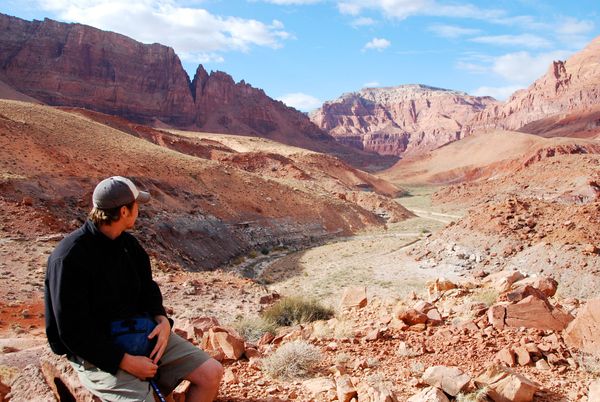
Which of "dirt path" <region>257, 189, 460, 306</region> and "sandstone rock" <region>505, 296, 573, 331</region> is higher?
"sandstone rock" <region>505, 296, 573, 331</region>

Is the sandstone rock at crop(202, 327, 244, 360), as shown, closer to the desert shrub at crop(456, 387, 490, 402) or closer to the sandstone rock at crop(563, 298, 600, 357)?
the desert shrub at crop(456, 387, 490, 402)

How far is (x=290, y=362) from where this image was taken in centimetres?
559

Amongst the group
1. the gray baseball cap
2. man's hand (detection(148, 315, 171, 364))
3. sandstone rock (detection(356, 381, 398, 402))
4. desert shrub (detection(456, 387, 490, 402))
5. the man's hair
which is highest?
the gray baseball cap

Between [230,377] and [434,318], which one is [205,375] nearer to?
[230,377]

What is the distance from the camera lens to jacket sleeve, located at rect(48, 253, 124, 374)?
352cm

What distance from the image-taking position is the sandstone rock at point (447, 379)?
4664 millimetres

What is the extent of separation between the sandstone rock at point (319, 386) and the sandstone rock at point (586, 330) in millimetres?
3099

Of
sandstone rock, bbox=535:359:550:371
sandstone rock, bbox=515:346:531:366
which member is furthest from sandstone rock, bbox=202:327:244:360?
sandstone rock, bbox=535:359:550:371

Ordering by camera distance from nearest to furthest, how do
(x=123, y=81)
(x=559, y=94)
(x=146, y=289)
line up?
(x=146, y=289) < (x=123, y=81) < (x=559, y=94)

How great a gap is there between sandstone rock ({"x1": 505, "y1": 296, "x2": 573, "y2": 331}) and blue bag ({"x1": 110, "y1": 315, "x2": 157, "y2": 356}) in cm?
501

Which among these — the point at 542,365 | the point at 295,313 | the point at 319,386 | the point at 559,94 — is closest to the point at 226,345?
the point at 319,386

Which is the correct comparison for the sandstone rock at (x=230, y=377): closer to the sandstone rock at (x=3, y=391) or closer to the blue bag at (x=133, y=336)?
the blue bag at (x=133, y=336)

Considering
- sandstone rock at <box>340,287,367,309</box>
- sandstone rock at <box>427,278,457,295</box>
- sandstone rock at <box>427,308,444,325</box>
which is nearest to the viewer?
sandstone rock at <box>427,308,444,325</box>

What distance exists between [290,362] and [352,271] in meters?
17.3
